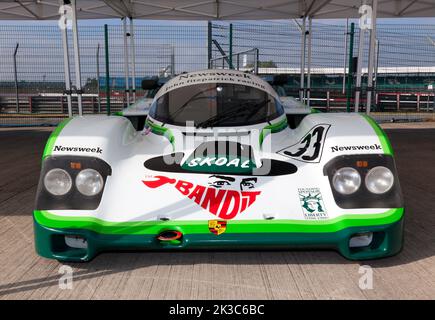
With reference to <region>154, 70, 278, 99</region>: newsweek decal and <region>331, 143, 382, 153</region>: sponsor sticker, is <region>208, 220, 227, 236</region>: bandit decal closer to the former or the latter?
<region>331, 143, 382, 153</region>: sponsor sticker

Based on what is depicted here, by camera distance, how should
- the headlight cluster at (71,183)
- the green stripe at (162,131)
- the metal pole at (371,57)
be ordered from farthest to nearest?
the metal pole at (371,57) < the green stripe at (162,131) < the headlight cluster at (71,183)

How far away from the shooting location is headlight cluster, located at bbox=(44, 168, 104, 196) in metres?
2.37

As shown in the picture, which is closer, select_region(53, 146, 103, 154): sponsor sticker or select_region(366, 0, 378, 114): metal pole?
select_region(53, 146, 103, 154): sponsor sticker

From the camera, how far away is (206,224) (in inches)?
88.1

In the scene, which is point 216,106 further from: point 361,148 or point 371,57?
point 371,57

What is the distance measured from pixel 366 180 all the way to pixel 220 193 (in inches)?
32.7

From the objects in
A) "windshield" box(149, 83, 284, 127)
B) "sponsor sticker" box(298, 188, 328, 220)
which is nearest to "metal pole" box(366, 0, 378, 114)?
"windshield" box(149, 83, 284, 127)

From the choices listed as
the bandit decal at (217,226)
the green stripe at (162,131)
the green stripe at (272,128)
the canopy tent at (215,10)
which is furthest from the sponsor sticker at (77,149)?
the canopy tent at (215,10)

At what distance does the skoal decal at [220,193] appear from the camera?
7.58 ft

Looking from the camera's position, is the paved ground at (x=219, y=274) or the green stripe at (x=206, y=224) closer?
the paved ground at (x=219, y=274)

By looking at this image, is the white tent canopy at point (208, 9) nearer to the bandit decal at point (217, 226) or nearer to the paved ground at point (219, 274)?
the paved ground at point (219, 274)

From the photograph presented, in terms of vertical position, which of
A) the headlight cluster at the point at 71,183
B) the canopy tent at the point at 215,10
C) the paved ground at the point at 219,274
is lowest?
the paved ground at the point at 219,274
